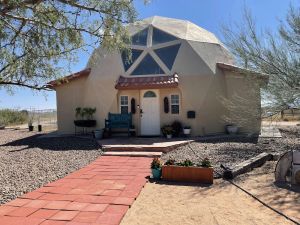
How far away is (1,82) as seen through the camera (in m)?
3.67

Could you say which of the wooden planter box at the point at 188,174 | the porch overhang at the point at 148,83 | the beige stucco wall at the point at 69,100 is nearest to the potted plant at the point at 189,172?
the wooden planter box at the point at 188,174

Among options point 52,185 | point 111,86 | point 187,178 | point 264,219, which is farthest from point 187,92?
point 264,219

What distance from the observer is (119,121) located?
14.2m

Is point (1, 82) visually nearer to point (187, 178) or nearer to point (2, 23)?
point (2, 23)

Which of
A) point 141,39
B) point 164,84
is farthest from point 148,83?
point 141,39

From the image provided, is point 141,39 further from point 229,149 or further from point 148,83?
point 229,149

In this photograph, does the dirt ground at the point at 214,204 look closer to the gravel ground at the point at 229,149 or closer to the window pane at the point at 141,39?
the gravel ground at the point at 229,149

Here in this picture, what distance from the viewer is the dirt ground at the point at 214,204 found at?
15.3 ft

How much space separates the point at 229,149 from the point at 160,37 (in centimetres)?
771

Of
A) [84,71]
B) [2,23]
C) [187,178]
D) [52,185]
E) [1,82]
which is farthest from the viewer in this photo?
[84,71]

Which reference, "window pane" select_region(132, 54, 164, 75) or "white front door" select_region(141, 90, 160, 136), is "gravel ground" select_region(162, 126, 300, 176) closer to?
"white front door" select_region(141, 90, 160, 136)

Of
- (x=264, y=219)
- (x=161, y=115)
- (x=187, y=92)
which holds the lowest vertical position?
(x=264, y=219)

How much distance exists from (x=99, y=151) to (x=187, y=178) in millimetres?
4607

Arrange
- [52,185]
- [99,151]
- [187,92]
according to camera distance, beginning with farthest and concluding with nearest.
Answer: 1. [187,92]
2. [99,151]
3. [52,185]
